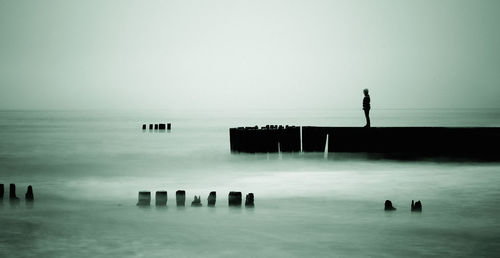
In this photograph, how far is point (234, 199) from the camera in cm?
1552

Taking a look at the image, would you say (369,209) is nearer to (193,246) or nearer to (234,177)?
(193,246)

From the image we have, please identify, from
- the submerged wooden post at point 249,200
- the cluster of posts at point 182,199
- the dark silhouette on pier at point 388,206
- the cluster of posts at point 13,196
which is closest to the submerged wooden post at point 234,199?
the cluster of posts at point 182,199

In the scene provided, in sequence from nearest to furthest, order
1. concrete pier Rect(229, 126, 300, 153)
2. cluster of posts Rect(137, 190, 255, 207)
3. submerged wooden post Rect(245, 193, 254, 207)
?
cluster of posts Rect(137, 190, 255, 207) < submerged wooden post Rect(245, 193, 254, 207) < concrete pier Rect(229, 126, 300, 153)

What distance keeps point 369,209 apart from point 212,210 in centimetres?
369

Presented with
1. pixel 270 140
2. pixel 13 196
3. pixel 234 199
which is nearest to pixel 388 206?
pixel 234 199

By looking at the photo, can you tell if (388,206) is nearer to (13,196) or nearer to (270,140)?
(13,196)

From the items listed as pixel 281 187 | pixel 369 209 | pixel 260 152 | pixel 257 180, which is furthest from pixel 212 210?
pixel 260 152

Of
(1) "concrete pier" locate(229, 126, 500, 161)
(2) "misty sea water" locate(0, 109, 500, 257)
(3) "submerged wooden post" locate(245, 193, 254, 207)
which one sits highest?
(1) "concrete pier" locate(229, 126, 500, 161)

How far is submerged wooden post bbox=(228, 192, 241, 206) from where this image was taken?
15.4m

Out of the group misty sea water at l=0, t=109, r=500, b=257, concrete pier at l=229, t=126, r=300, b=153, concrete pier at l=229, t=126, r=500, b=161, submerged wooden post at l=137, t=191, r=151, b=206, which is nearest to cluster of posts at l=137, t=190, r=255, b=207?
submerged wooden post at l=137, t=191, r=151, b=206

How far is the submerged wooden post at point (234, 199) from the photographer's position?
15.4 meters

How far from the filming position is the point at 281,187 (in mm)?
21094

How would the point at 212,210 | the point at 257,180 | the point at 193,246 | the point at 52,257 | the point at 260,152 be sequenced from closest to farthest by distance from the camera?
1. the point at 52,257
2. the point at 193,246
3. the point at 212,210
4. the point at 257,180
5. the point at 260,152

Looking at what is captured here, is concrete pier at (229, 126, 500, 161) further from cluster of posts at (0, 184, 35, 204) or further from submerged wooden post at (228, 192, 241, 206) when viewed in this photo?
cluster of posts at (0, 184, 35, 204)
